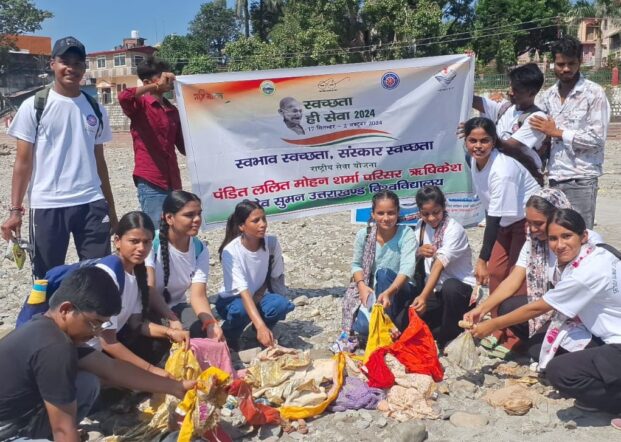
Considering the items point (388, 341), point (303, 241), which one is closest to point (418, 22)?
point (303, 241)

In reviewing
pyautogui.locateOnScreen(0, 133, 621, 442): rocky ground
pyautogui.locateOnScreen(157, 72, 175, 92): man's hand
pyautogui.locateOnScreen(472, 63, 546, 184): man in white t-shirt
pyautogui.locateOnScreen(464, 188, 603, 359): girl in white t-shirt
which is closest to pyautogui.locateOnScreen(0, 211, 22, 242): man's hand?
pyautogui.locateOnScreen(0, 133, 621, 442): rocky ground

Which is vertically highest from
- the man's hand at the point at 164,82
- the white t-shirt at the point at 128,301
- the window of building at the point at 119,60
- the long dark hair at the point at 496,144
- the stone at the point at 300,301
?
the window of building at the point at 119,60

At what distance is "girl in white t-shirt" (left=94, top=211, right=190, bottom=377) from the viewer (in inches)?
144

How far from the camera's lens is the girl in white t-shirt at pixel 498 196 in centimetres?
474

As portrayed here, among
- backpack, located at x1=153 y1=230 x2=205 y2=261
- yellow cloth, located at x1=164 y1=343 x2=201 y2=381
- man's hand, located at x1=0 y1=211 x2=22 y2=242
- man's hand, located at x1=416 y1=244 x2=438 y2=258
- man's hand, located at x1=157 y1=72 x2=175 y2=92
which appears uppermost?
man's hand, located at x1=157 y1=72 x2=175 y2=92

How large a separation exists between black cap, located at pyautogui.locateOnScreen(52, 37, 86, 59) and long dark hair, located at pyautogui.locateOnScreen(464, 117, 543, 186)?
2.89 m

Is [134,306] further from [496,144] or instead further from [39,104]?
[496,144]

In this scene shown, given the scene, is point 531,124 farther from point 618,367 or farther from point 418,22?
point 418,22

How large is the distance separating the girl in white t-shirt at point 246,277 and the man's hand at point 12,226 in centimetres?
148

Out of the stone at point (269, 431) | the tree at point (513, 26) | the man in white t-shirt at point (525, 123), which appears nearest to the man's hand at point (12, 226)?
the stone at point (269, 431)

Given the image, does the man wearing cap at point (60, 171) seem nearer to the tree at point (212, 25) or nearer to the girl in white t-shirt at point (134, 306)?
the girl in white t-shirt at point (134, 306)

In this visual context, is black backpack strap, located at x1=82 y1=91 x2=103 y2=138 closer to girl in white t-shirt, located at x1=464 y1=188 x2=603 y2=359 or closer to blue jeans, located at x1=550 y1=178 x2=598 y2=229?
girl in white t-shirt, located at x1=464 y1=188 x2=603 y2=359

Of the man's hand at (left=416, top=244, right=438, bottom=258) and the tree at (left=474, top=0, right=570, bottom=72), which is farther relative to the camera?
the tree at (left=474, top=0, right=570, bottom=72)

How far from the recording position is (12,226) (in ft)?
13.8
